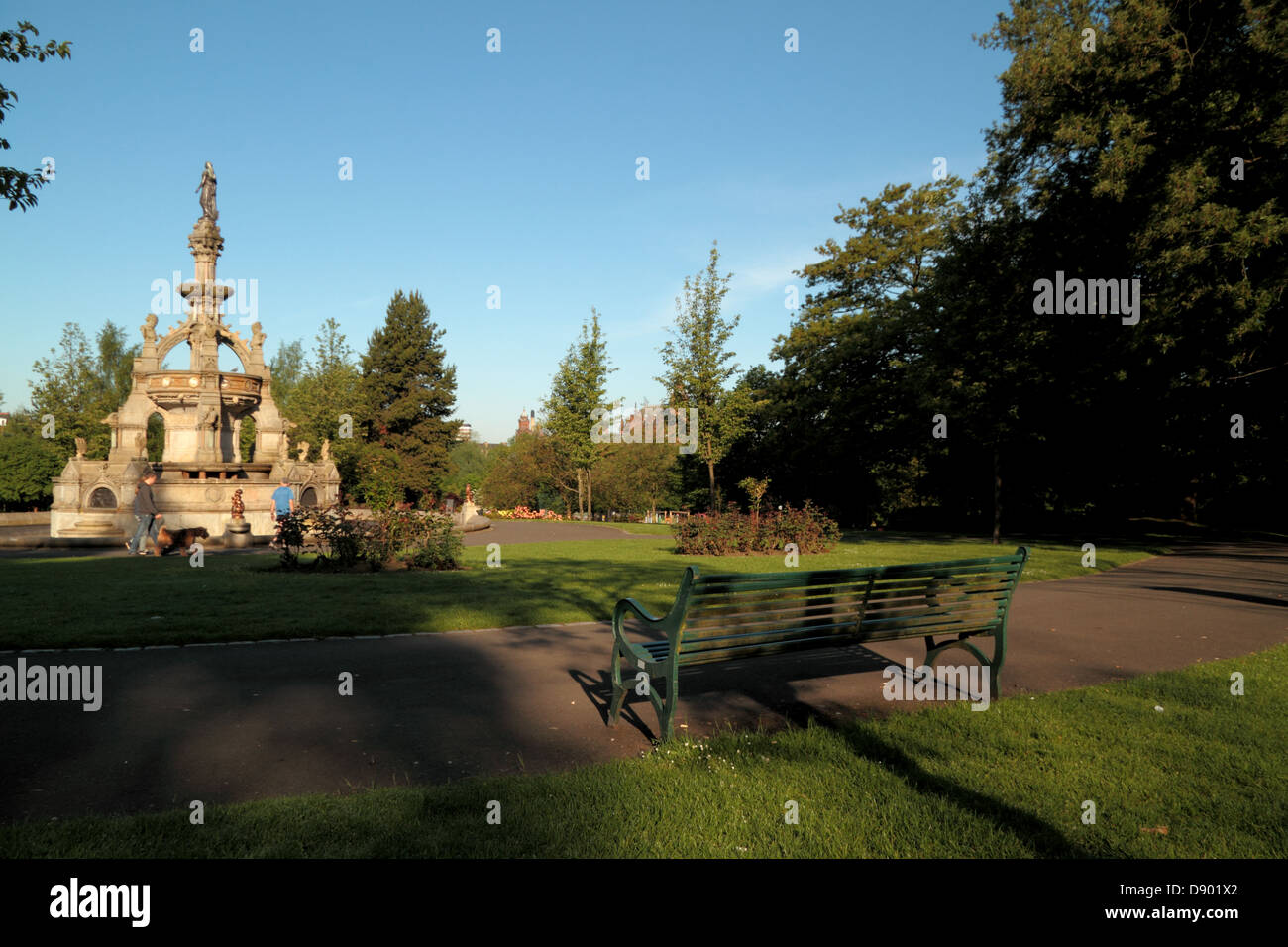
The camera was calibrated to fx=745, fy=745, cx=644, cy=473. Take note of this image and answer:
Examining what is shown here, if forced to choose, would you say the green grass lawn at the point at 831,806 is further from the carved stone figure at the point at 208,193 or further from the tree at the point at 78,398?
the tree at the point at 78,398

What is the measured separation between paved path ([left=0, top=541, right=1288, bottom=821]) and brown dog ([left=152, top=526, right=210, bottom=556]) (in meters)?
12.6

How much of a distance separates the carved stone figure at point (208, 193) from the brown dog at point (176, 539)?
1485 cm

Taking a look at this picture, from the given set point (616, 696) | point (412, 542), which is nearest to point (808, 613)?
point (616, 696)

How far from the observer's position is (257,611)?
9.23 meters

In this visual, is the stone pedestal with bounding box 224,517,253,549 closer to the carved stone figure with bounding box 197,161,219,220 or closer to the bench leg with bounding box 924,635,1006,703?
the carved stone figure with bounding box 197,161,219,220

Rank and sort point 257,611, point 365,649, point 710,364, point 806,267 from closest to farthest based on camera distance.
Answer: point 365,649 → point 257,611 → point 710,364 → point 806,267

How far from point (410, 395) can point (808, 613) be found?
2047 inches

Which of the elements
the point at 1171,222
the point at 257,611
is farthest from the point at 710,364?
the point at 257,611

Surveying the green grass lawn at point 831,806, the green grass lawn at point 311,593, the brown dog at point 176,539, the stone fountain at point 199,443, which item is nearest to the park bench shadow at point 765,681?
the green grass lawn at point 831,806

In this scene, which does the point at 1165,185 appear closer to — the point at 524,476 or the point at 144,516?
the point at 144,516

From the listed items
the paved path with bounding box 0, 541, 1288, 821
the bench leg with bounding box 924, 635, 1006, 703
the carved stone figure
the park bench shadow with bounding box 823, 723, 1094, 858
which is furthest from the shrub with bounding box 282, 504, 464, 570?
the carved stone figure

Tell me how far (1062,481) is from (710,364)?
1643 centimetres

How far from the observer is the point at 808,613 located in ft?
18.1
